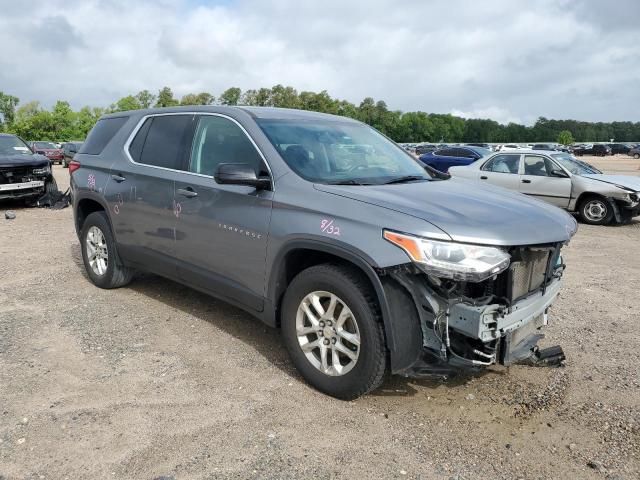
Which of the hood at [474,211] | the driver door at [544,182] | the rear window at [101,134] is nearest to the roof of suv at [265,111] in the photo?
the rear window at [101,134]

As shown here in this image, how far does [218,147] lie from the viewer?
4.30m

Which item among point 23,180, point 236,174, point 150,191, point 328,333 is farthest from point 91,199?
point 23,180

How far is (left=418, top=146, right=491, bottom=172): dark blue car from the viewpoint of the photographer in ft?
66.4

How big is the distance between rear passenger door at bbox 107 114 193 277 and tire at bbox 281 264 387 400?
151 centimetres

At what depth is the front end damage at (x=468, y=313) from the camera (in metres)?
2.96

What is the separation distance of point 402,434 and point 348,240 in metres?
1.15

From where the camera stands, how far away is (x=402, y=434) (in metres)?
3.16

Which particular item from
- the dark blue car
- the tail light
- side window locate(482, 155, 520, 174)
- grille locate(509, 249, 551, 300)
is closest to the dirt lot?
grille locate(509, 249, 551, 300)

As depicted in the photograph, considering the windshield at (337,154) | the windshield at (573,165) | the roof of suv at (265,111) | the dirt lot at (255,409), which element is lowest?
the dirt lot at (255,409)

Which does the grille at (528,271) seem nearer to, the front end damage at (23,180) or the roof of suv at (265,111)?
the roof of suv at (265,111)

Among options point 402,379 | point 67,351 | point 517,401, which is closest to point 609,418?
point 517,401

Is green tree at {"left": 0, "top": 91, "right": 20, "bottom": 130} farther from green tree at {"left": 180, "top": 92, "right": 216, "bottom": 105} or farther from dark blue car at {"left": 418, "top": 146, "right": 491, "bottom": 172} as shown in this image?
dark blue car at {"left": 418, "top": 146, "right": 491, "bottom": 172}

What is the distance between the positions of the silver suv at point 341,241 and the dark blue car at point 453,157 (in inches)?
633

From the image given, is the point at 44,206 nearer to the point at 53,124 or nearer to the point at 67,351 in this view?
the point at 67,351
